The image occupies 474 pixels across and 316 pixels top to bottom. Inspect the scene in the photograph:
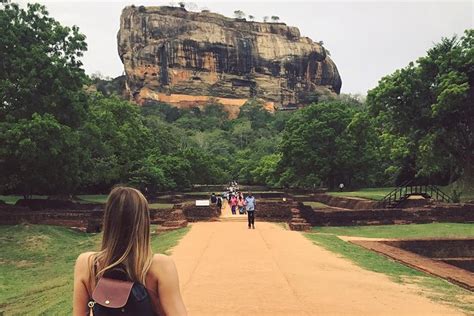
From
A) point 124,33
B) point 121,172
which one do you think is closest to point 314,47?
point 124,33

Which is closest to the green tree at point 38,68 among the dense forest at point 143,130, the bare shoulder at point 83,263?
the dense forest at point 143,130

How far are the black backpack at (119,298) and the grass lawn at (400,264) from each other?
5489mm

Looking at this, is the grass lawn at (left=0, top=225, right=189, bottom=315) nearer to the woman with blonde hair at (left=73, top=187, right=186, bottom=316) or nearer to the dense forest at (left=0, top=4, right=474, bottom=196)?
the dense forest at (left=0, top=4, right=474, bottom=196)

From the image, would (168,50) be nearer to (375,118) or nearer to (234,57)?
(234,57)

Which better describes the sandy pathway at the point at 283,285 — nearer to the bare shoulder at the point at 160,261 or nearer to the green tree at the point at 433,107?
the bare shoulder at the point at 160,261

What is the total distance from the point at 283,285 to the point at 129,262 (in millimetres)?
5597

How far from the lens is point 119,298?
1979mm

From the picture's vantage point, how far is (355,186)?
143 ft

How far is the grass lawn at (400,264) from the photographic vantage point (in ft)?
24.2

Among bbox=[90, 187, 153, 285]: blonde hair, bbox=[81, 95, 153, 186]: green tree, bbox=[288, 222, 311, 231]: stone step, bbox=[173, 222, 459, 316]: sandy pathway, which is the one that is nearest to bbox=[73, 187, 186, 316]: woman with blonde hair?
bbox=[90, 187, 153, 285]: blonde hair

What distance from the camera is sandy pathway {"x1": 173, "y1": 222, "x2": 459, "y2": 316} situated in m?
6.19

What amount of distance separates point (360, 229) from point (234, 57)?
9985 cm

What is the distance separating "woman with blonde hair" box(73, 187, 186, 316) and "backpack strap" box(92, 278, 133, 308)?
35mm

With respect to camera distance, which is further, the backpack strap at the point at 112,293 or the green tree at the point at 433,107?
the green tree at the point at 433,107
